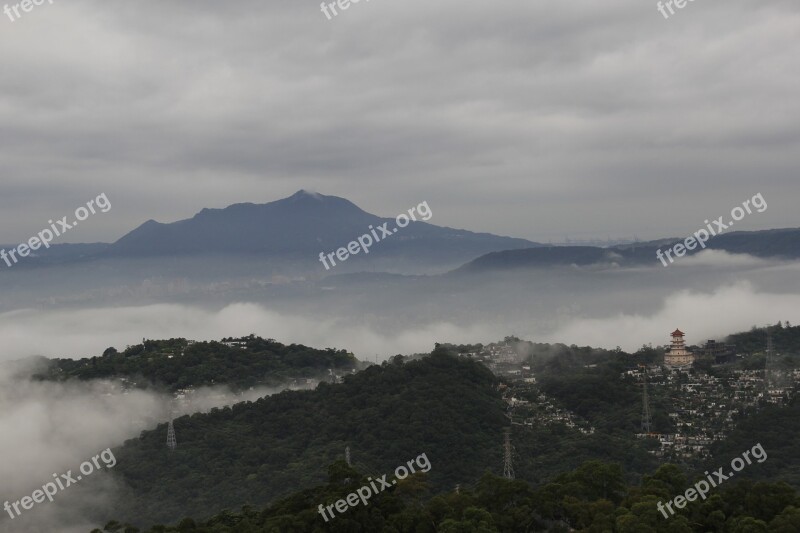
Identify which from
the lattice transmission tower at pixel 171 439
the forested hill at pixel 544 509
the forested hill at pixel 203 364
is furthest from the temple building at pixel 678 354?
the forested hill at pixel 544 509

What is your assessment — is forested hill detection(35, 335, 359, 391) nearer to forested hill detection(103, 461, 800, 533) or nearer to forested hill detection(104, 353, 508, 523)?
forested hill detection(104, 353, 508, 523)

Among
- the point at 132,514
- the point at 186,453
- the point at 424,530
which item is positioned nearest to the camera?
the point at 424,530

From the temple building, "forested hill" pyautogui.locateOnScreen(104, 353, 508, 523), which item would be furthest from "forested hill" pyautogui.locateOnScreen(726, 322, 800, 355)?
"forested hill" pyautogui.locateOnScreen(104, 353, 508, 523)

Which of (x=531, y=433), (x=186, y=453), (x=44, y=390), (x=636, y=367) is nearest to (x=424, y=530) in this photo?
(x=531, y=433)

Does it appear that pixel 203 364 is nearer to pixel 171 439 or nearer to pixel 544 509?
pixel 171 439

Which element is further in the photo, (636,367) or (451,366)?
(636,367)

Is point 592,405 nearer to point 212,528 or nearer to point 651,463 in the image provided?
point 651,463

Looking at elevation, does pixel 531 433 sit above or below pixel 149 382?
below
